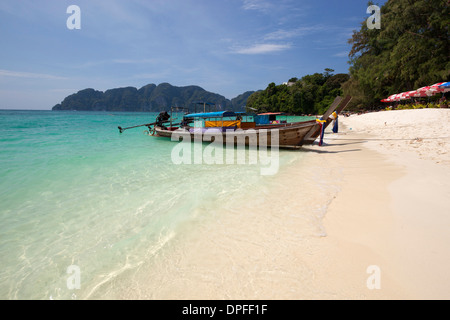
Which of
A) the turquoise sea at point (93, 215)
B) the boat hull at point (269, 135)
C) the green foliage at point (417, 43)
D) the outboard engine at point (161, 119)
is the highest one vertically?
the green foliage at point (417, 43)

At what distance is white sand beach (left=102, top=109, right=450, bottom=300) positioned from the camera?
8.13ft

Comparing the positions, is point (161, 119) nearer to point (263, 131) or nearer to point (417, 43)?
point (263, 131)

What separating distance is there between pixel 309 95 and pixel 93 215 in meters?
94.0

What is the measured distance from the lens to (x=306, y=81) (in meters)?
93.0

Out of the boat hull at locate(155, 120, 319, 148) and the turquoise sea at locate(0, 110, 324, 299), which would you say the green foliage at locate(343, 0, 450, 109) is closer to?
the boat hull at locate(155, 120, 319, 148)

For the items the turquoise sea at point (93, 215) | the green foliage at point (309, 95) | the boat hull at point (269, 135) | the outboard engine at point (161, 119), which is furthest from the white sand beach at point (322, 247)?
the green foliage at point (309, 95)

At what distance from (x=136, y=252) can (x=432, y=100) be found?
38.5 meters

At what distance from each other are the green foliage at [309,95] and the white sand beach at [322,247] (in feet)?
244

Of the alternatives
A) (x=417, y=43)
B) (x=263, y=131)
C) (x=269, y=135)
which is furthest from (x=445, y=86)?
(x=263, y=131)

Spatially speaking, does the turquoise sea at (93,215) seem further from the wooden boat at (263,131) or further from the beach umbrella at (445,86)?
the beach umbrella at (445,86)

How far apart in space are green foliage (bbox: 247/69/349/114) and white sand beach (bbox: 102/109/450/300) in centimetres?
7451

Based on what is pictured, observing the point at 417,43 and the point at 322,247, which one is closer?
the point at 322,247

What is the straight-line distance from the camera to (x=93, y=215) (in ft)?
16.7

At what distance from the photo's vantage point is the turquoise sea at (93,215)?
3.22 m
